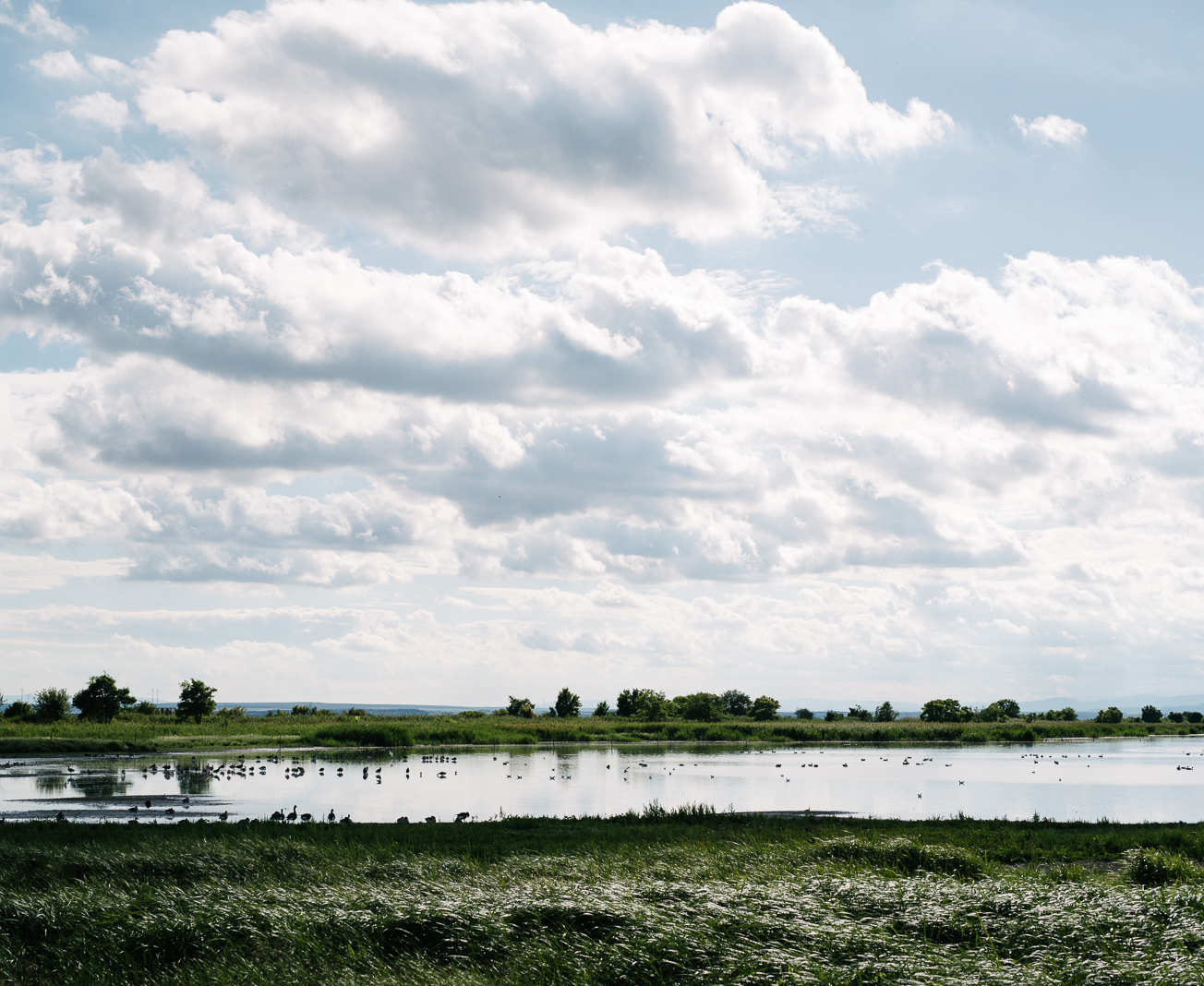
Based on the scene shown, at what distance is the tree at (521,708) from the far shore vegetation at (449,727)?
0.18 meters

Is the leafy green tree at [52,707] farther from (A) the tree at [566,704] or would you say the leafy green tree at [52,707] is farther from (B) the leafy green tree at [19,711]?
(A) the tree at [566,704]

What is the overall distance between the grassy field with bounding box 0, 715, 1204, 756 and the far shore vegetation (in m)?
0.11

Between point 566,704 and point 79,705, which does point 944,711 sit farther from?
point 79,705

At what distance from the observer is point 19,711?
8181 centimetres

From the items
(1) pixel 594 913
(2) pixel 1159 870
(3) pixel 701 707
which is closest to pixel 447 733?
(3) pixel 701 707

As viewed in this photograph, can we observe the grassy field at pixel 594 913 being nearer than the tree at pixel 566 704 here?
Yes

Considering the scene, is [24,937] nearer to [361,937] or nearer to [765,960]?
[361,937]

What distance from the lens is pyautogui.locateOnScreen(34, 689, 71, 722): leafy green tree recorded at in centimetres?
7975

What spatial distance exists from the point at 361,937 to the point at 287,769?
132 feet

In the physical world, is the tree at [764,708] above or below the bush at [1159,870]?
below

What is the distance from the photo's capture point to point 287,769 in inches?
1972

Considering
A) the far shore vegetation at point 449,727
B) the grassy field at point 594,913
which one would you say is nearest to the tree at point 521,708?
the far shore vegetation at point 449,727

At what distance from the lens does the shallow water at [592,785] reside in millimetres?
34906

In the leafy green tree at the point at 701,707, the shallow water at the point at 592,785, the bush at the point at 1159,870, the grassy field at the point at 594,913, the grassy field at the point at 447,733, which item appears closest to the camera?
the grassy field at the point at 594,913
